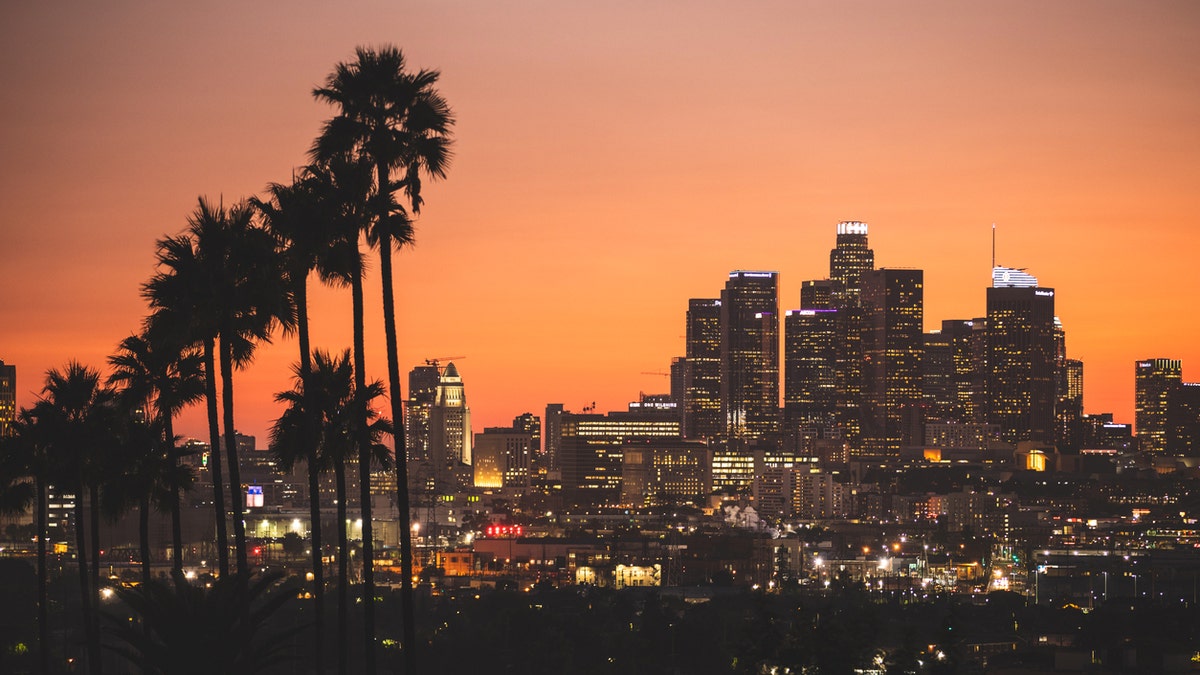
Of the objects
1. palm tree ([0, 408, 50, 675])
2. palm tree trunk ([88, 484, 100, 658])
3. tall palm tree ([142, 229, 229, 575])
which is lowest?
→ palm tree trunk ([88, 484, 100, 658])

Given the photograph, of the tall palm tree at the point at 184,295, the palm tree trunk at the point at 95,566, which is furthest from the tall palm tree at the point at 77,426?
the tall palm tree at the point at 184,295

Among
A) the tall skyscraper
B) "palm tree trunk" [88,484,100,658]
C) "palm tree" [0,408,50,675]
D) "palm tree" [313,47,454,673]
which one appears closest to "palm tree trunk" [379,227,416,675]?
"palm tree" [313,47,454,673]

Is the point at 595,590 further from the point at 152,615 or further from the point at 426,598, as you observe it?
the point at 152,615

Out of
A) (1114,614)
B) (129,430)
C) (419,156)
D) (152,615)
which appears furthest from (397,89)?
(1114,614)

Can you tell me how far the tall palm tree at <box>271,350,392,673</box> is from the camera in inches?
1540

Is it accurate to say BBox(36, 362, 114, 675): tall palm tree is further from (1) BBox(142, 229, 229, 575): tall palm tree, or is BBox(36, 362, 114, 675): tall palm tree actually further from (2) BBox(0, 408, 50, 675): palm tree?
(1) BBox(142, 229, 229, 575): tall palm tree

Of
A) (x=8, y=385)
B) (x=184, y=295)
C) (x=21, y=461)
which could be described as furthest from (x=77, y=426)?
(x=8, y=385)

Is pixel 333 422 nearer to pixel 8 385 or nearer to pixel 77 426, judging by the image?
pixel 77 426

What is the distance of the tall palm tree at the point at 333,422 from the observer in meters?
39.1

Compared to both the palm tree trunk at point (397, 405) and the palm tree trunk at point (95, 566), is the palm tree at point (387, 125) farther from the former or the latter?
the palm tree trunk at point (95, 566)

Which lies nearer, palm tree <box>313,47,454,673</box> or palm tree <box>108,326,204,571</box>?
palm tree <box>313,47,454,673</box>

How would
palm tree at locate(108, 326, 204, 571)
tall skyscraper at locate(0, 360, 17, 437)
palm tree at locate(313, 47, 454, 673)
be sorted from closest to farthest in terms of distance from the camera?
palm tree at locate(313, 47, 454, 673)
palm tree at locate(108, 326, 204, 571)
tall skyscraper at locate(0, 360, 17, 437)

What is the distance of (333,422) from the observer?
39.7 m

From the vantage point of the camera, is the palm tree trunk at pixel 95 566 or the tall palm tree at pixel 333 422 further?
the palm tree trunk at pixel 95 566
